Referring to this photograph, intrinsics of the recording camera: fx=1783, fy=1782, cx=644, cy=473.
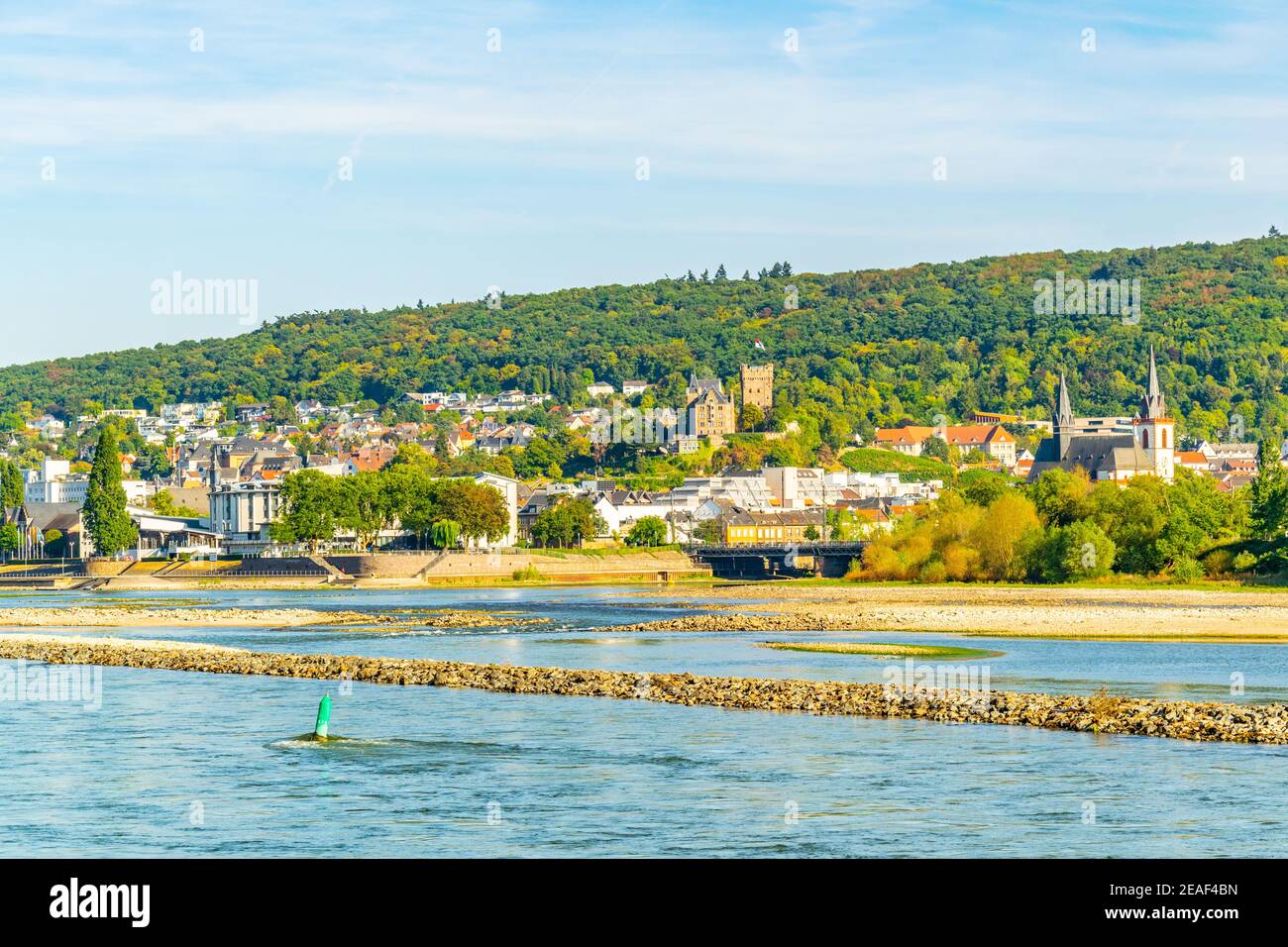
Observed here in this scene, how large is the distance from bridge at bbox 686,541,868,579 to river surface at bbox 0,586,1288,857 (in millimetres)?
76449

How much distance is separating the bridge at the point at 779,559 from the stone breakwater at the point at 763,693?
234 feet

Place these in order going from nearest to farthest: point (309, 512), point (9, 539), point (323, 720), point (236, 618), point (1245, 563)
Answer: point (323, 720) < point (236, 618) < point (1245, 563) < point (309, 512) < point (9, 539)

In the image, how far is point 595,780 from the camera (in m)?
25.2

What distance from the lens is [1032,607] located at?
69312 mm

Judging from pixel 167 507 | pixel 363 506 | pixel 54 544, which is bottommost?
pixel 54 544

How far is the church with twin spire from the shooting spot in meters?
163

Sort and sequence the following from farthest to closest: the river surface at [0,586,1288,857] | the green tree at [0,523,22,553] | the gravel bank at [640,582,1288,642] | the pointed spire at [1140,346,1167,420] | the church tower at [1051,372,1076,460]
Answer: the pointed spire at [1140,346,1167,420], the church tower at [1051,372,1076,460], the green tree at [0,523,22,553], the gravel bank at [640,582,1288,642], the river surface at [0,586,1288,857]

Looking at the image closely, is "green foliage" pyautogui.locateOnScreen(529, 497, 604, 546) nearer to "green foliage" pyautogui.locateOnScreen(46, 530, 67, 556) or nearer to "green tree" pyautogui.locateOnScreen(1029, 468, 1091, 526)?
"green foliage" pyautogui.locateOnScreen(46, 530, 67, 556)

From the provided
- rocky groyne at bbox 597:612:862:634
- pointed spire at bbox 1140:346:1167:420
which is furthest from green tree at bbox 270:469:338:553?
pointed spire at bbox 1140:346:1167:420

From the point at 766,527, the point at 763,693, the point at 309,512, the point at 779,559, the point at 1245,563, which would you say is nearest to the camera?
the point at 763,693

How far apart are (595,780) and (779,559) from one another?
101 m

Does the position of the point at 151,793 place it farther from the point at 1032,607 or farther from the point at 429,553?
the point at 429,553

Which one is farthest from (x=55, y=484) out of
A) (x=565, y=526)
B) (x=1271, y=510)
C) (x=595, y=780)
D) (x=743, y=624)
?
(x=595, y=780)

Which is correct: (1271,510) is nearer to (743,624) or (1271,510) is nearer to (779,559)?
(743,624)
